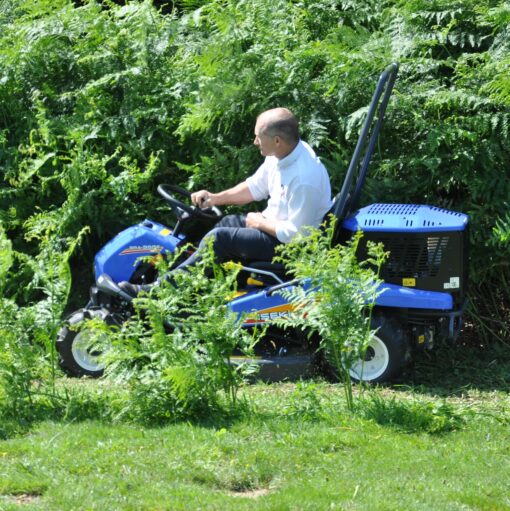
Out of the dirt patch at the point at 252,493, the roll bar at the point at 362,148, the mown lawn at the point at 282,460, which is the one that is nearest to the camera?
the mown lawn at the point at 282,460

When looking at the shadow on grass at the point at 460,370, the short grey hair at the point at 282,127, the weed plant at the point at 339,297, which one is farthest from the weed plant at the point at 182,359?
the shadow on grass at the point at 460,370

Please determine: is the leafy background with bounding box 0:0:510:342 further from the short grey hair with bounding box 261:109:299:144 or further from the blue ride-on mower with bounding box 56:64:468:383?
the short grey hair with bounding box 261:109:299:144

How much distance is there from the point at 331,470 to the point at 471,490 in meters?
0.64

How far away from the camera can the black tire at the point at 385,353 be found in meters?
6.10

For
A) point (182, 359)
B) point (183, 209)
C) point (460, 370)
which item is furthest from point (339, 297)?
point (460, 370)

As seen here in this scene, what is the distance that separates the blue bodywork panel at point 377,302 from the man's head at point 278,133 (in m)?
0.87

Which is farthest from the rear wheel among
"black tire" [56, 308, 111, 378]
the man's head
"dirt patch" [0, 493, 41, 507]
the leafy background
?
"dirt patch" [0, 493, 41, 507]

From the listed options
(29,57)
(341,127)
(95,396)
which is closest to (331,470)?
(95,396)

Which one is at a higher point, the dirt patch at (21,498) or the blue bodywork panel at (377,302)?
the blue bodywork panel at (377,302)

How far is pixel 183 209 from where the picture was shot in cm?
659

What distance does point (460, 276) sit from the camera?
6047 mm

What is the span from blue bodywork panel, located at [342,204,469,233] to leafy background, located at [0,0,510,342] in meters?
0.55

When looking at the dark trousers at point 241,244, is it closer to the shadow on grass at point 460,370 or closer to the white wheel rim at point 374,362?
the white wheel rim at point 374,362

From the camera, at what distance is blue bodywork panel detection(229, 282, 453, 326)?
236 inches
